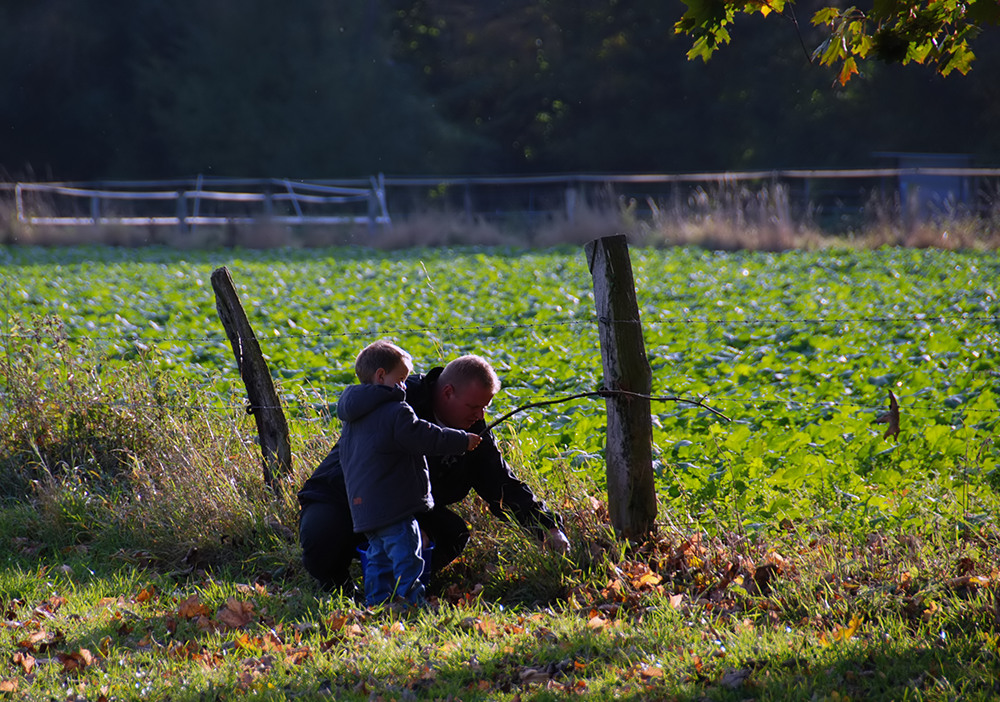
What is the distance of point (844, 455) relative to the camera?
5988mm

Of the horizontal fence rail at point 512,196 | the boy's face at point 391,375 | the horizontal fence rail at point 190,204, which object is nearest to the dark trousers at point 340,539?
the boy's face at point 391,375

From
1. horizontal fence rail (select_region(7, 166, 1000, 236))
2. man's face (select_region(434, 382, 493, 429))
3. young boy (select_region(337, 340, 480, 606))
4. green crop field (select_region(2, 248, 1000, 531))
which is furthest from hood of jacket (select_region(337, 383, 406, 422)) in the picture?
horizontal fence rail (select_region(7, 166, 1000, 236))

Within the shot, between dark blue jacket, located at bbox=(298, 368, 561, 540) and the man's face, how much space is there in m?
0.18

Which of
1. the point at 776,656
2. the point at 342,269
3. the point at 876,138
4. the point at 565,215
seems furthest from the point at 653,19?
the point at 776,656

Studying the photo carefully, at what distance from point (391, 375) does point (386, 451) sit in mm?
323

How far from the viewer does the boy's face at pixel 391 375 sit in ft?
13.9

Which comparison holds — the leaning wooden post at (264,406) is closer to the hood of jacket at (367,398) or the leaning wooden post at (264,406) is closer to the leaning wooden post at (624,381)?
the hood of jacket at (367,398)

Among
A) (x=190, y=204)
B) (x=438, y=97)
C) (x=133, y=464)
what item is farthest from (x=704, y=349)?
(x=438, y=97)

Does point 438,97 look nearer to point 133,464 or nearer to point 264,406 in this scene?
point 133,464

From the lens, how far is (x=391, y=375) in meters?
4.27

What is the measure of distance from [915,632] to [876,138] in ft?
143

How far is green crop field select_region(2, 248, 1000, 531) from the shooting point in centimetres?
554

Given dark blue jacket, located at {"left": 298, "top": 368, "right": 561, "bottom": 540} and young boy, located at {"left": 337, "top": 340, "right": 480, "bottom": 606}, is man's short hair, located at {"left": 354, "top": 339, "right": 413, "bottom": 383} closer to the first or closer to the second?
young boy, located at {"left": 337, "top": 340, "right": 480, "bottom": 606}

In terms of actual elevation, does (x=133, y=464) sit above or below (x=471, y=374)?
below
